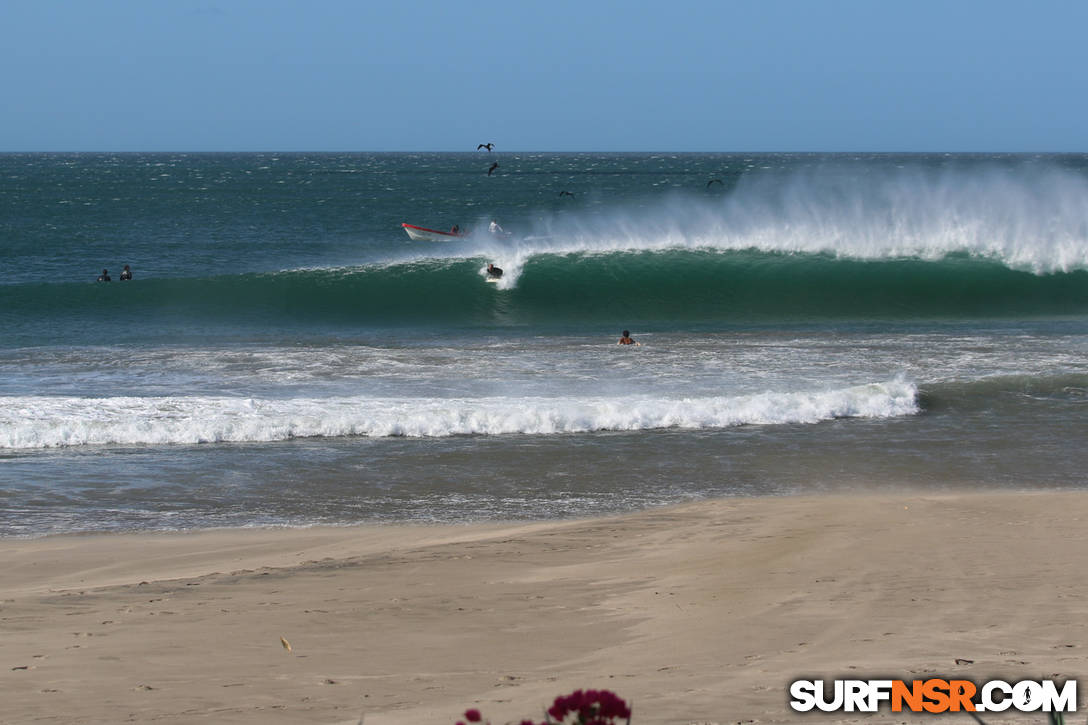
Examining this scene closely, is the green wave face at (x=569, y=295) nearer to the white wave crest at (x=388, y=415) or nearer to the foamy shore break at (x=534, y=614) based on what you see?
the white wave crest at (x=388, y=415)

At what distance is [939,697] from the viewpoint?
4.56m

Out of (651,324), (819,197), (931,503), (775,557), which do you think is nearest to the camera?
(775,557)

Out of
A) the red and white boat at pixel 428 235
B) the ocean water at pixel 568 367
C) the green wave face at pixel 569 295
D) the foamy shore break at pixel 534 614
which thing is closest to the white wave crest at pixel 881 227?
the ocean water at pixel 568 367

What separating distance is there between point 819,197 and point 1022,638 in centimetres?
3278

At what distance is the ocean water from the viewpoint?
33.2ft

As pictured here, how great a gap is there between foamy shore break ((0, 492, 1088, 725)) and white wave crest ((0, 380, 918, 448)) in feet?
11.5

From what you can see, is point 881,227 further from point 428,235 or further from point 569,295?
point 428,235

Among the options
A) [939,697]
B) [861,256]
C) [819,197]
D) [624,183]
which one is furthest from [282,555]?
[624,183]

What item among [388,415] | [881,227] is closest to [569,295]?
[881,227]

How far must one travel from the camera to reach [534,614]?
19.9 feet

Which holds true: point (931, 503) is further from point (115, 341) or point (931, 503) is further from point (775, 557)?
point (115, 341)

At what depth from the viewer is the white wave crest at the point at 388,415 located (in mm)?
11758

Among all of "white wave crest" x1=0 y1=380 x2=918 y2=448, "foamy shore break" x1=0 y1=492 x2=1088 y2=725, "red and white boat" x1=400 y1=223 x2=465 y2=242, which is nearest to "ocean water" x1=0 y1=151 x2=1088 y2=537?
"white wave crest" x1=0 y1=380 x2=918 y2=448

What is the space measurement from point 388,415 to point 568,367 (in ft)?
14.5
